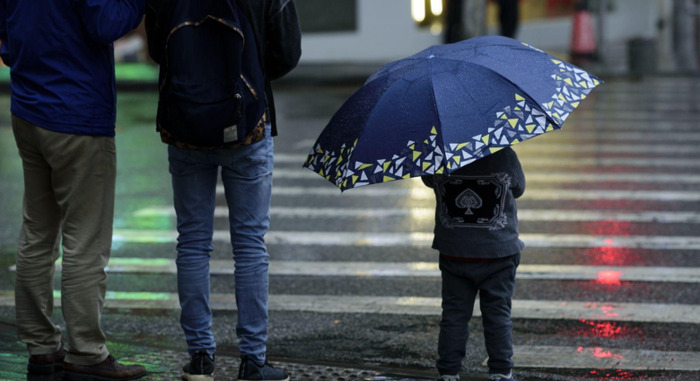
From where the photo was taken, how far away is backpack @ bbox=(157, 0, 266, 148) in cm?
385

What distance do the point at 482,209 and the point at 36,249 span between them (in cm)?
191

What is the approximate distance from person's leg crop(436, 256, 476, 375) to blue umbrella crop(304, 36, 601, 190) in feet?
1.87

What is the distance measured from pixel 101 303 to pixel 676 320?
3.06 meters

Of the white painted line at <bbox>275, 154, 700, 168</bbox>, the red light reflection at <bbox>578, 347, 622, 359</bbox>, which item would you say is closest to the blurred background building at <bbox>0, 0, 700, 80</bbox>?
the white painted line at <bbox>275, 154, 700, 168</bbox>

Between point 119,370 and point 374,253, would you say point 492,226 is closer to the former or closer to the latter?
point 119,370

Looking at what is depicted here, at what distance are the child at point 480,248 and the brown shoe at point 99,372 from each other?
1361mm

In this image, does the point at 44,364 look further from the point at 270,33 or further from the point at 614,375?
the point at 614,375

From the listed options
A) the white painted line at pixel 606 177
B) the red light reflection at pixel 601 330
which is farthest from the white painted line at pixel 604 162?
the red light reflection at pixel 601 330

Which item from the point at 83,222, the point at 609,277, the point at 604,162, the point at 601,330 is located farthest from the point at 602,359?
the point at 604,162

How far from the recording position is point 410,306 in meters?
5.84

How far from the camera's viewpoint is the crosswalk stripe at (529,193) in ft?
29.7

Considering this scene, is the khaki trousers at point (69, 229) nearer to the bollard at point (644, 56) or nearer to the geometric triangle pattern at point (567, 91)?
the geometric triangle pattern at point (567, 91)

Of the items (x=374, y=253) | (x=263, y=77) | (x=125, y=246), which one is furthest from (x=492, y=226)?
(x=125, y=246)

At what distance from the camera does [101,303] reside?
4305 millimetres
